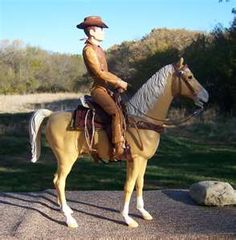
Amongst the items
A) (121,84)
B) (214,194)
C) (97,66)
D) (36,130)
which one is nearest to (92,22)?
(97,66)

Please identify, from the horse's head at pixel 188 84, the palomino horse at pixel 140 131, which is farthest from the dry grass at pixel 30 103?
the horse's head at pixel 188 84

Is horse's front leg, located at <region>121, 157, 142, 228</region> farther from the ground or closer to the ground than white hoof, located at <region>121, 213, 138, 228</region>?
farther from the ground

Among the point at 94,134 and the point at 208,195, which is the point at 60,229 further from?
the point at 208,195

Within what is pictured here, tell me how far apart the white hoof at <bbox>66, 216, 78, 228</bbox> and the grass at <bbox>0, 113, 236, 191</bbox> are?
361cm

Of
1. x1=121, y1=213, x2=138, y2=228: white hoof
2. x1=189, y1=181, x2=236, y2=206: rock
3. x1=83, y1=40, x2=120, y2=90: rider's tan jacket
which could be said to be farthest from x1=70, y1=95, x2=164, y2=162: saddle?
x1=189, y1=181, x2=236, y2=206: rock

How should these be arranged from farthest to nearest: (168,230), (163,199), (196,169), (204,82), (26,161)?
1. (204,82)
2. (26,161)
3. (196,169)
4. (163,199)
5. (168,230)

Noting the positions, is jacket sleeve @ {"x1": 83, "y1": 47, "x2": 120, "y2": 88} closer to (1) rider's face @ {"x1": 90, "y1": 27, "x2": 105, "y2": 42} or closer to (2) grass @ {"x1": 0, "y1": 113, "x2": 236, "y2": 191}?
(1) rider's face @ {"x1": 90, "y1": 27, "x2": 105, "y2": 42}

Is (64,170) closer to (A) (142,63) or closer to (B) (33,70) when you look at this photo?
(A) (142,63)

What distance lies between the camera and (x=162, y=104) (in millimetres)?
5668

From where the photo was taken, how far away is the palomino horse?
5.60m

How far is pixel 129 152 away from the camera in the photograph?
559 centimetres

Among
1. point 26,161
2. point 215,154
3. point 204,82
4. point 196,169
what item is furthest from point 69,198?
point 204,82

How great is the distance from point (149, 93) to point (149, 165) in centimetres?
688

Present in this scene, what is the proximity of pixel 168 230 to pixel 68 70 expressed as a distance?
3688 cm
